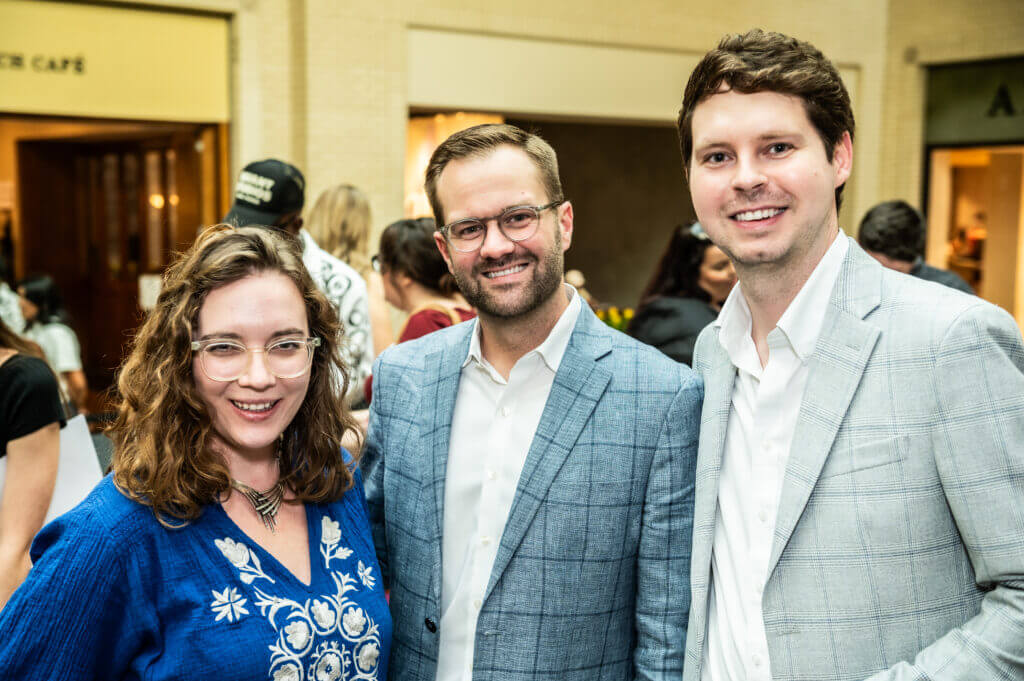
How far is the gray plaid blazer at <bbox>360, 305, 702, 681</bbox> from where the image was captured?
1920 millimetres

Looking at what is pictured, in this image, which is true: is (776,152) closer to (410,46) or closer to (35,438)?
(35,438)

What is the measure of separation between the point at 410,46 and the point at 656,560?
687 cm

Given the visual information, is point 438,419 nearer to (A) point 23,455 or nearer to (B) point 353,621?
(B) point 353,621

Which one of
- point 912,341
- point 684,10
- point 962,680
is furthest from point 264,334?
point 684,10

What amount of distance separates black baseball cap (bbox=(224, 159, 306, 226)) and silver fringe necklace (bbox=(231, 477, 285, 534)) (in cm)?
199

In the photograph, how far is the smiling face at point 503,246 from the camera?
198 cm

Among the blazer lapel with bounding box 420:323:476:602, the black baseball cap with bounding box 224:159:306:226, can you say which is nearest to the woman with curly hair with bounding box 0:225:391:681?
the blazer lapel with bounding box 420:323:476:602

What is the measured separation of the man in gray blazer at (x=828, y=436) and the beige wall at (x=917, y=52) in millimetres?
9130

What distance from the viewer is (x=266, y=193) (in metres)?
3.70

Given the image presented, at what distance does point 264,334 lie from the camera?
1.81 metres

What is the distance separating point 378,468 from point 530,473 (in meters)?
0.43

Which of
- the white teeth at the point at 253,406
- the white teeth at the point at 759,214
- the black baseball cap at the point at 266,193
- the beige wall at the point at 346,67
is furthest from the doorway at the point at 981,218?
the white teeth at the point at 253,406

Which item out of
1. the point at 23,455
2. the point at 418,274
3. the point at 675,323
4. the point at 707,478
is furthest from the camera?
the point at 675,323

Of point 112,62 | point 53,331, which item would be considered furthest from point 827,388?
point 112,62
